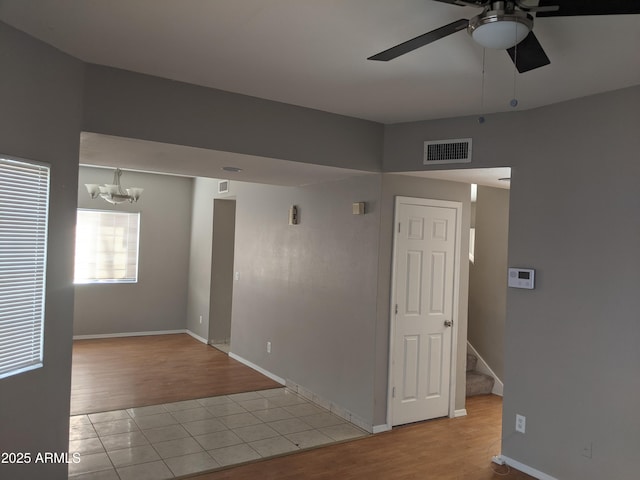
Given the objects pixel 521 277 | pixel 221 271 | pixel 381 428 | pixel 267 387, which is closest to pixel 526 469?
pixel 381 428

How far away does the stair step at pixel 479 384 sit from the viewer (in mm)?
5480

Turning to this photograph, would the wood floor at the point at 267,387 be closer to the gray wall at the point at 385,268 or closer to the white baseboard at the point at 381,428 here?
the white baseboard at the point at 381,428

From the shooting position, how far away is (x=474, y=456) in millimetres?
3846

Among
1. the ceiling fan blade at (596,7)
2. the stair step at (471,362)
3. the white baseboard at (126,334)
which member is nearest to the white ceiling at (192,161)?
the ceiling fan blade at (596,7)

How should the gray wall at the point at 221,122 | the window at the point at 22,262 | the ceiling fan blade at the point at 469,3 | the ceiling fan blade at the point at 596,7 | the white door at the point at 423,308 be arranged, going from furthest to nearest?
1. the white door at the point at 423,308
2. the gray wall at the point at 221,122
3. the window at the point at 22,262
4. the ceiling fan blade at the point at 469,3
5. the ceiling fan blade at the point at 596,7

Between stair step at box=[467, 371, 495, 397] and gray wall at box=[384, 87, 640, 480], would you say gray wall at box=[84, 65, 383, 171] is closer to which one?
gray wall at box=[384, 87, 640, 480]

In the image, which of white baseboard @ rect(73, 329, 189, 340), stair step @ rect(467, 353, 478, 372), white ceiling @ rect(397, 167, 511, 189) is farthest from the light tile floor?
white baseboard @ rect(73, 329, 189, 340)

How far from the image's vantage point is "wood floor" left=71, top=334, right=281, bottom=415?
4.93 meters

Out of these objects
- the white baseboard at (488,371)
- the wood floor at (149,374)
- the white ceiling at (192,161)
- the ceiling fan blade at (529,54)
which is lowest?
the wood floor at (149,374)

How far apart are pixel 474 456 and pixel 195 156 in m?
3.32

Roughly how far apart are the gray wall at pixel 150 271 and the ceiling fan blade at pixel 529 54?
7.05 metres

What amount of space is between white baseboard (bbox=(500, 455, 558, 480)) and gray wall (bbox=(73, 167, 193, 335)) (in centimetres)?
621

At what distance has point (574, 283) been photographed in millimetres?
3342

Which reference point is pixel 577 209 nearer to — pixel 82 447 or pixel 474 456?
pixel 474 456
